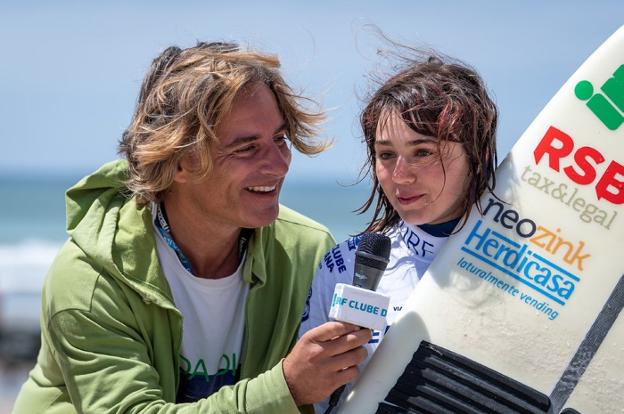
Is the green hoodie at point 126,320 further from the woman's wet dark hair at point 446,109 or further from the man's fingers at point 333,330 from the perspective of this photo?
the woman's wet dark hair at point 446,109

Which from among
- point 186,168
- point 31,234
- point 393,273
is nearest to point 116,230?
point 186,168

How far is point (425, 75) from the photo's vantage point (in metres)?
2.97

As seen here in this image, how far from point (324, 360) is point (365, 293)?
9.7 inches

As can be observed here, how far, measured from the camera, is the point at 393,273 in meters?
3.08

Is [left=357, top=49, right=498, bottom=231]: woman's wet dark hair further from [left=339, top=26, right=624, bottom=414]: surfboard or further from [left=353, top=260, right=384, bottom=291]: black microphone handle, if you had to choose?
[left=353, top=260, right=384, bottom=291]: black microphone handle

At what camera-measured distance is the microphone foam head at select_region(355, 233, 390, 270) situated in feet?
8.79

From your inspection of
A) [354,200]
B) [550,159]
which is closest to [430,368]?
[550,159]

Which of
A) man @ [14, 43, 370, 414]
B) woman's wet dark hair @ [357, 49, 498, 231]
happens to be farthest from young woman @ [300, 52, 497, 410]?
man @ [14, 43, 370, 414]

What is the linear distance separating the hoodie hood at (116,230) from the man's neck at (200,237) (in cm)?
9

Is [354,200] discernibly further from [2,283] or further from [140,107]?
[140,107]

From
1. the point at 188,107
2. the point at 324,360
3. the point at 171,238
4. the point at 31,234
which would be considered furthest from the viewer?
the point at 31,234

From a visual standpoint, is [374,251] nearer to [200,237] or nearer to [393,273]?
[393,273]

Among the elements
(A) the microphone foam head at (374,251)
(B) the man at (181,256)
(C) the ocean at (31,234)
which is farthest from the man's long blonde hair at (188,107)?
(A) the microphone foam head at (374,251)

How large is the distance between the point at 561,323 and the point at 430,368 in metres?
0.37
